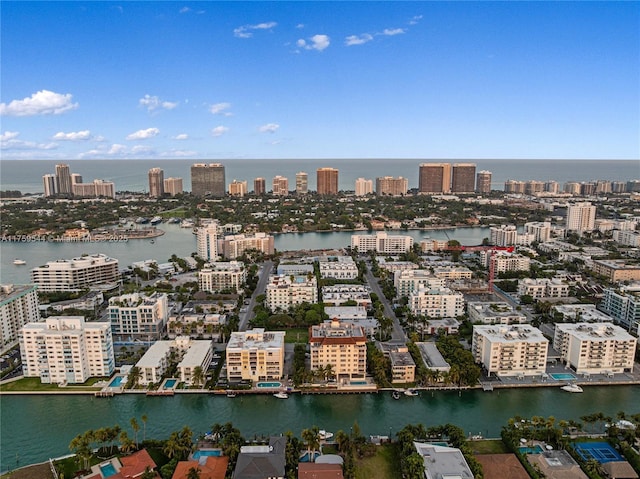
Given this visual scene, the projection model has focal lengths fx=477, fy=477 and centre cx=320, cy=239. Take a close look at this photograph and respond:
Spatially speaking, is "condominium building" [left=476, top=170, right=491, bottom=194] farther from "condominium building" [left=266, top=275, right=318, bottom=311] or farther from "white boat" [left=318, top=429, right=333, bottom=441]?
"white boat" [left=318, top=429, right=333, bottom=441]

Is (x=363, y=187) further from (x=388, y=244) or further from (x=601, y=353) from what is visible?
(x=601, y=353)

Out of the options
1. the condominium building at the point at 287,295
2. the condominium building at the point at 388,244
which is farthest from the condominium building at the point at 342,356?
the condominium building at the point at 388,244

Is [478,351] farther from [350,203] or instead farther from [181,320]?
[350,203]

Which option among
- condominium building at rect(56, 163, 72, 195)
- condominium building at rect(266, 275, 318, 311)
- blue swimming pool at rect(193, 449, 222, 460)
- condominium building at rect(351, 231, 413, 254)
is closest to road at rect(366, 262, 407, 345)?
condominium building at rect(266, 275, 318, 311)

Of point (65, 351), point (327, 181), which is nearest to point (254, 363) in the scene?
point (65, 351)

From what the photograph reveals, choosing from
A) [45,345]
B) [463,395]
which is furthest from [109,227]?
[463,395]

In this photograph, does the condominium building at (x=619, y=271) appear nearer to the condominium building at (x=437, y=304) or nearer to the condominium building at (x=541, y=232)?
the condominium building at (x=437, y=304)

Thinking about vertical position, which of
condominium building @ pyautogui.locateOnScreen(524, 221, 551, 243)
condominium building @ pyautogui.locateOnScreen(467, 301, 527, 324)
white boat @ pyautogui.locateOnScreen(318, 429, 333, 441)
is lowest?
white boat @ pyautogui.locateOnScreen(318, 429, 333, 441)
